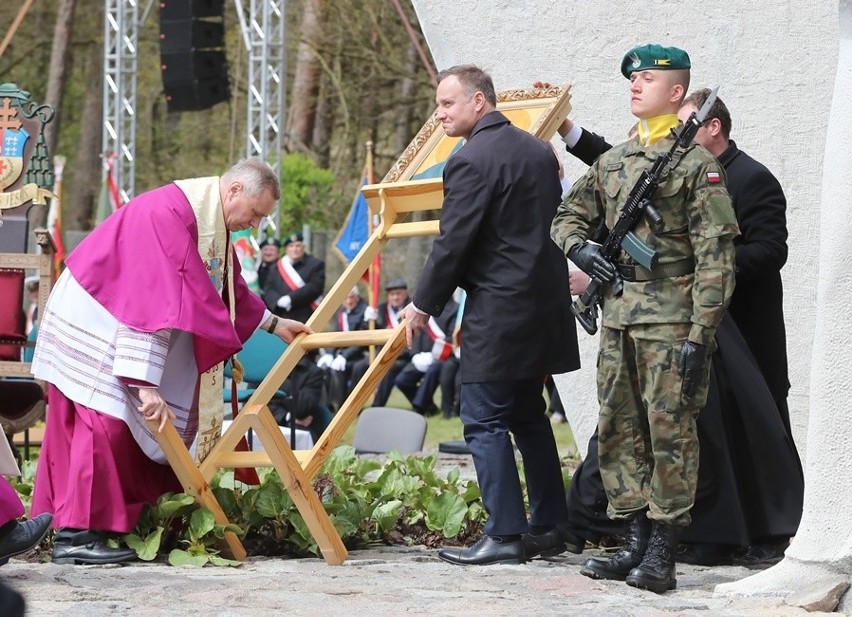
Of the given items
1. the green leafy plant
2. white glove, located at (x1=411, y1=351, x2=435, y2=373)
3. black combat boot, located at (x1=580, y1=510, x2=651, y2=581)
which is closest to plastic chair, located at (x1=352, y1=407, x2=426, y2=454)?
the green leafy plant

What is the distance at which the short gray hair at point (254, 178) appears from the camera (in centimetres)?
554

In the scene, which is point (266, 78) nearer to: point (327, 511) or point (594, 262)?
point (327, 511)

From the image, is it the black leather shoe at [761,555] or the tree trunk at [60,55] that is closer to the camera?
the black leather shoe at [761,555]

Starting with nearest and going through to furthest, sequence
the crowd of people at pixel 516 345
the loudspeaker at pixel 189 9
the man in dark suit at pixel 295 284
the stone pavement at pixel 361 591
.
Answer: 1. the stone pavement at pixel 361 591
2. the crowd of people at pixel 516 345
3. the man in dark suit at pixel 295 284
4. the loudspeaker at pixel 189 9

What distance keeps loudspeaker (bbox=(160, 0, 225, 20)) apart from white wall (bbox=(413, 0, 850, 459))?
1108cm

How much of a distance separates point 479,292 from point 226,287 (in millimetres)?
1073

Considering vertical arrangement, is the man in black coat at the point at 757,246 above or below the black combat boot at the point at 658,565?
above

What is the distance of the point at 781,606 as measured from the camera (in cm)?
445

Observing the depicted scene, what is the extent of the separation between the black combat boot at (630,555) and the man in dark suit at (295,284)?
908 centimetres

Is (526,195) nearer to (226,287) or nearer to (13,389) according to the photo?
A: (226,287)

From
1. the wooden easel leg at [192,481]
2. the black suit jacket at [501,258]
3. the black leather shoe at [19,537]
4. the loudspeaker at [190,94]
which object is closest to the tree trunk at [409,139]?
the loudspeaker at [190,94]

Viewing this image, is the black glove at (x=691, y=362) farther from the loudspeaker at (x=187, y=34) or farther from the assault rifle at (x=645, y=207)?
the loudspeaker at (x=187, y=34)

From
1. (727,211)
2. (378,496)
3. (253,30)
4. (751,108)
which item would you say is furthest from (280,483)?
(253,30)

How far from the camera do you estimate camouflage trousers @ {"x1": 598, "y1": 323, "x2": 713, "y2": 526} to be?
476cm
